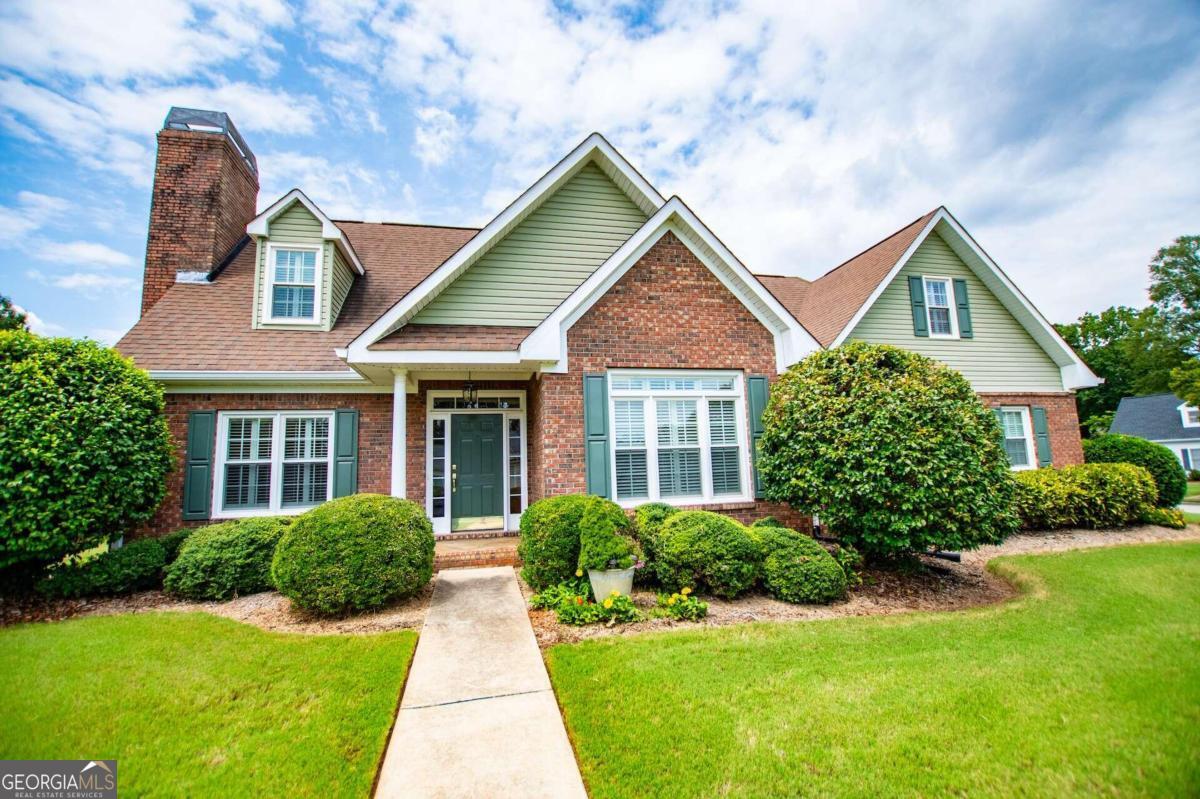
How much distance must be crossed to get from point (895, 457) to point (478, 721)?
5535 millimetres

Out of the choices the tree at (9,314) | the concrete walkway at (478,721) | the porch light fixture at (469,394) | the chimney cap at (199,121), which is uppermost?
the tree at (9,314)

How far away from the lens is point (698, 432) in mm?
8258

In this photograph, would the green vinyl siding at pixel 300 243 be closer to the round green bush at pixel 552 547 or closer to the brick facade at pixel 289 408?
the brick facade at pixel 289 408

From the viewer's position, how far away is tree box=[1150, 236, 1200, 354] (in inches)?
1318

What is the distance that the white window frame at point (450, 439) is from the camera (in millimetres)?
9117

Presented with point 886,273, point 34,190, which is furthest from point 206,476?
point 886,273

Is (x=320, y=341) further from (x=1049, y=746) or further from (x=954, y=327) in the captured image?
(x=954, y=327)

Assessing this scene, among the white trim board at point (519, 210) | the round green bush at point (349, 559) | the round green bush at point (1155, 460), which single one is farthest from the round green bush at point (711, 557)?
the round green bush at point (1155, 460)

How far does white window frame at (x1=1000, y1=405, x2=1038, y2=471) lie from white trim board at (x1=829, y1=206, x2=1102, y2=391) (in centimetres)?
147

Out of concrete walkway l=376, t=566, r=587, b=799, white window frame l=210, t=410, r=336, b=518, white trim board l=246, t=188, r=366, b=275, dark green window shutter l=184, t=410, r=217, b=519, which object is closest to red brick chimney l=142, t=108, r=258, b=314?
white trim board l=246, t=188, r=366, b=275

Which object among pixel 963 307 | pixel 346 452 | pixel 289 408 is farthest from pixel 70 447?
pixel 963 307

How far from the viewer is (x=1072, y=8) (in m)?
6.27

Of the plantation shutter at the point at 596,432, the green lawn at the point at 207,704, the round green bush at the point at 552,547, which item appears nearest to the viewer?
the green lawn at the point at 207,704

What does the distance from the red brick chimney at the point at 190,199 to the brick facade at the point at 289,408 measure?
3.60 m
